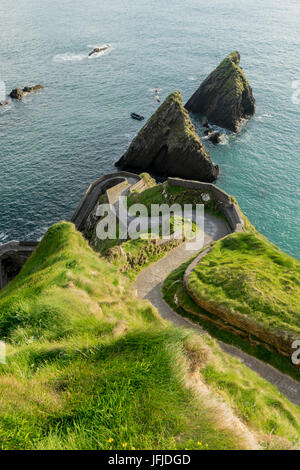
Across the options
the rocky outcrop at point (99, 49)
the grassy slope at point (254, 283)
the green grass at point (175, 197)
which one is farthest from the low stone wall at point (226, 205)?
the rocky outcrop at point (99, 49)

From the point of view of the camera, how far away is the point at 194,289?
2284cm

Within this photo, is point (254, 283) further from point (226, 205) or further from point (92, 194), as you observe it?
point (92, 194)

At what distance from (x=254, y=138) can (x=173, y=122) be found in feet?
73.9

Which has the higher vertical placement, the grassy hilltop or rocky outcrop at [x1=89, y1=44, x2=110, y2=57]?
rocky outcrop at [x1=89, y1=44, x2=110, y2=57]

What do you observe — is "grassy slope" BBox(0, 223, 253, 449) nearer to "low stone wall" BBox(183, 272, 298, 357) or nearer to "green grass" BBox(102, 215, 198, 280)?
"low stone wall" BBox(183, 272, 298, 357)

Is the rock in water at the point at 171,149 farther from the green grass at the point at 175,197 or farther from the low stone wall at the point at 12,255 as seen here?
the low stone wall at the point at 12,255

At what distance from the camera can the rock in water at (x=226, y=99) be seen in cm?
7844

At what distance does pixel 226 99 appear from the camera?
3125 inches

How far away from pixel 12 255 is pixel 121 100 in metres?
66.1

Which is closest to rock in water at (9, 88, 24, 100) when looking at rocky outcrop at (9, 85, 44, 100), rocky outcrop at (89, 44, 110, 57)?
rocky outcrop at (9, 85, 44, 100)

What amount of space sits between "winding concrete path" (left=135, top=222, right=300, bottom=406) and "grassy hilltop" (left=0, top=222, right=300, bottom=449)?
480cm

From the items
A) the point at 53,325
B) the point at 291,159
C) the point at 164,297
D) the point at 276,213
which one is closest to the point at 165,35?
the point at 291,159

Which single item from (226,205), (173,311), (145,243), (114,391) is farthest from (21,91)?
(114,391)

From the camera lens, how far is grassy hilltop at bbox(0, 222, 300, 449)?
748 centimetres
